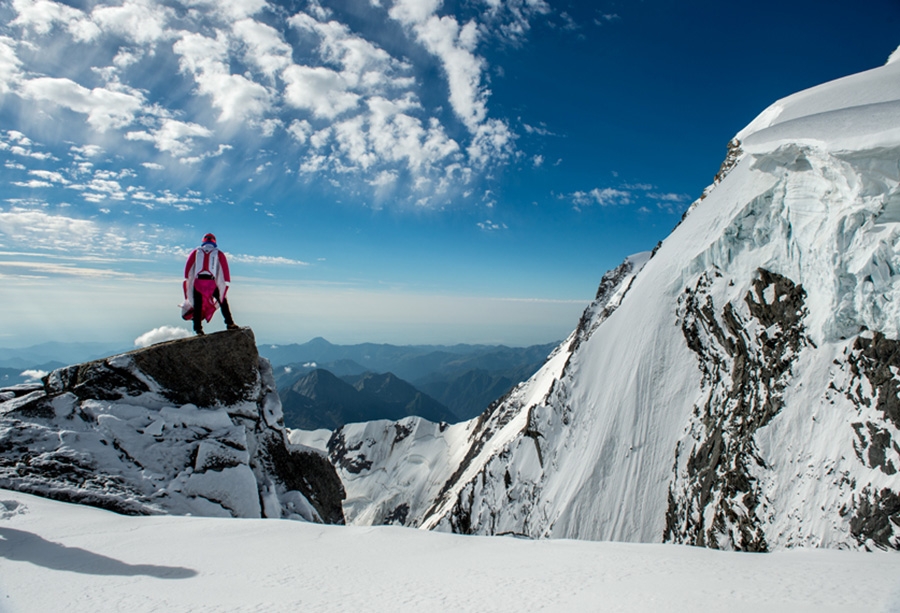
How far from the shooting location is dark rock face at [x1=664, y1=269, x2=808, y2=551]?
20.3 m

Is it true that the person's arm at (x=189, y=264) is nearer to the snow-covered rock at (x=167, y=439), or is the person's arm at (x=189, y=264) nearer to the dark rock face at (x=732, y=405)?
the snow-covered rock at (x=167, y=439)

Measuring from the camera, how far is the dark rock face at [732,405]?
20.3 meters

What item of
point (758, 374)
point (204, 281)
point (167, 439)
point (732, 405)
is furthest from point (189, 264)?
point (732, 405)

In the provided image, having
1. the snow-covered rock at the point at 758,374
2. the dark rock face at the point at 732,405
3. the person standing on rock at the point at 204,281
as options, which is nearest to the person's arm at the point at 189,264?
the person standing on rock at the point at 204,281

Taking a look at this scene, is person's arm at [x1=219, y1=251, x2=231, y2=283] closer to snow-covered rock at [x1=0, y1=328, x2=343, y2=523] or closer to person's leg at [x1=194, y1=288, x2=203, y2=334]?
person's leg at [x1=194, y1=288, x2=203, y2=334]

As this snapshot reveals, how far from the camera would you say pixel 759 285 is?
24172 millimetres

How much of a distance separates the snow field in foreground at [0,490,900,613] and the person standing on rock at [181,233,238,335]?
6.47m

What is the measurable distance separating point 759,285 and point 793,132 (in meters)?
9.14

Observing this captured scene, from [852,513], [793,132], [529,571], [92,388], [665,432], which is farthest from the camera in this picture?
[665,432]

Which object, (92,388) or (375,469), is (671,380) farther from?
(375,469)

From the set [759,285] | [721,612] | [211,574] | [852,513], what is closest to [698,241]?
[759,285]

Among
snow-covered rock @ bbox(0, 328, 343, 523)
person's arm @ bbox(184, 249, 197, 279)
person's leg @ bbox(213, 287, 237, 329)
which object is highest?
person's arm @ bbox(184, 249, 197, 279)

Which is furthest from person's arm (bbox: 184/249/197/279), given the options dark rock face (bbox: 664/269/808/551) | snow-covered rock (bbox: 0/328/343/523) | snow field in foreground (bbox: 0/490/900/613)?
dark rock face (bbox: 664/269/808/551)

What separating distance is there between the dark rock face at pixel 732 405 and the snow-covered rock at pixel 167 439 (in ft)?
66.7
